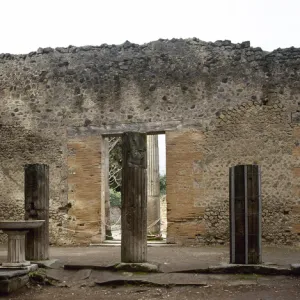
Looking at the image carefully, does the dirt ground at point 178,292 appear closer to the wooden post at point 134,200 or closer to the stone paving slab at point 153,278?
the stone paving slab at point 153,278

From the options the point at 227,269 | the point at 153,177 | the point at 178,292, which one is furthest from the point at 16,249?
the point at 153,177

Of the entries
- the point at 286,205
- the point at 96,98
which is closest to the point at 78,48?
the point at 96,98

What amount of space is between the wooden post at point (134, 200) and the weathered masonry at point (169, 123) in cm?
399

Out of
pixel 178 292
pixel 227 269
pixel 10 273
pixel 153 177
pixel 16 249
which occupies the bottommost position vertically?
pixel 178 292

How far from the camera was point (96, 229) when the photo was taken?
1266 centimetres

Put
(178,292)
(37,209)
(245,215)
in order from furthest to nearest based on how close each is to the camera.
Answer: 1. (37,209)
2. (245,215)
3. (178,292)

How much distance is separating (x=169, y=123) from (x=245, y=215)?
16.2 feet

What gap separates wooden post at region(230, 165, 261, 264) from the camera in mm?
7965

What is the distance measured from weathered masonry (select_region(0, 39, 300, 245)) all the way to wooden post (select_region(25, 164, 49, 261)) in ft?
11.8

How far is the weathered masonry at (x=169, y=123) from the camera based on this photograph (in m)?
12.0

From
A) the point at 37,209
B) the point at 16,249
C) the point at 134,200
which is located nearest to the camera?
the point at 16,249

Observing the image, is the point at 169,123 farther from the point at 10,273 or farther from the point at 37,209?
the point at 10,273

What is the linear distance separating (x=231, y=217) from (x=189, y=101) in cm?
494

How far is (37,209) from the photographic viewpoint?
9039 mm
